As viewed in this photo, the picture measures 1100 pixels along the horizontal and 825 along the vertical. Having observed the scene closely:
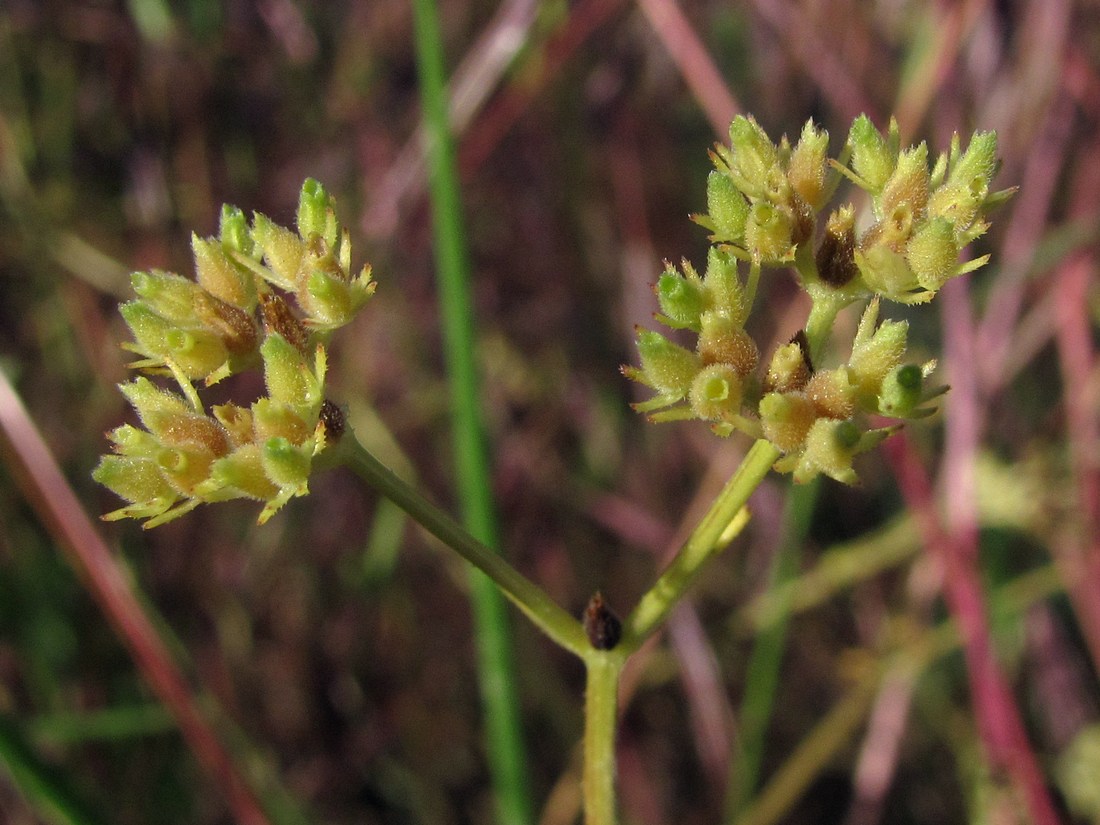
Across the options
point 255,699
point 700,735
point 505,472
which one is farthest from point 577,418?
point 255,699

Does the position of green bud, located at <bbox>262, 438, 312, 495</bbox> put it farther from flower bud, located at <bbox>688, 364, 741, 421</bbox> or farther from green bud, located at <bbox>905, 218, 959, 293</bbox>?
green bud, located at <bbox>905, 218, 959, 293</bbox>

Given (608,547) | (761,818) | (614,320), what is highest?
(614,320)

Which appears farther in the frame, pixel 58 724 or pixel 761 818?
pixel 761 818

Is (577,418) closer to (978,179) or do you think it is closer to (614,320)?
(614,320)

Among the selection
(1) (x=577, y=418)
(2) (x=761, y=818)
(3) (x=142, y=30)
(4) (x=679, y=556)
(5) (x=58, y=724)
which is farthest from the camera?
(1) (x=577, y=418)

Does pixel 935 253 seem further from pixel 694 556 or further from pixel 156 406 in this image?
pixel 156 406

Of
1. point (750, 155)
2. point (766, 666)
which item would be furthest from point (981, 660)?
point (750, 155)

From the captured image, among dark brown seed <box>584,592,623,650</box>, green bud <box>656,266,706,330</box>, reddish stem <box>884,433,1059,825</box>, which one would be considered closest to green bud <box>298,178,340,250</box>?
green bud <box>656,266,706,330</box>
